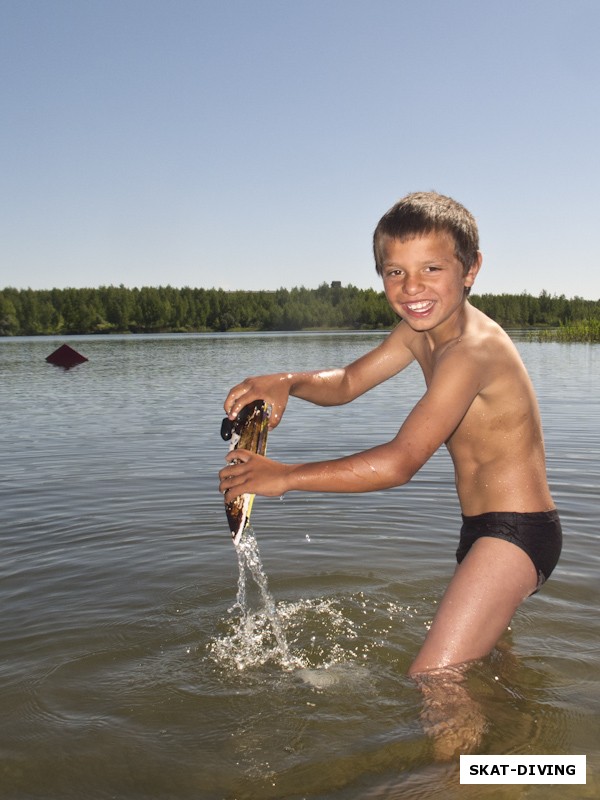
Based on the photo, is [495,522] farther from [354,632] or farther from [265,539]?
[265,539]

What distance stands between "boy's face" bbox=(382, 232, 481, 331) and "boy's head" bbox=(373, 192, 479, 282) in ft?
0.09

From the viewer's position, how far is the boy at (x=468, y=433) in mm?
3332

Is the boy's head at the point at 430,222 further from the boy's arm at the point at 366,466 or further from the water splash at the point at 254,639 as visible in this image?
the water splash at the point at 254,639

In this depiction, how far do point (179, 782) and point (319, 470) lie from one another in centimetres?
137

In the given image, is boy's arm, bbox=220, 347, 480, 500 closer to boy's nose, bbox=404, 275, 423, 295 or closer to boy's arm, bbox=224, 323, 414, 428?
boy's nose, bbox=404, 275, 423, 295

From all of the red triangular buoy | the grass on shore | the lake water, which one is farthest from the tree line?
the lake water

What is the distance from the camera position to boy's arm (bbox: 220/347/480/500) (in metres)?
3.10

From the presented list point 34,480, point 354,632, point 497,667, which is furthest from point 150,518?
point 497,667

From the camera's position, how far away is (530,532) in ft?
11.8

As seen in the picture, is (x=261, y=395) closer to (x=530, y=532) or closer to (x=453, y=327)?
(x=453, y=327)

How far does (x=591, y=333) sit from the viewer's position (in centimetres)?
4919

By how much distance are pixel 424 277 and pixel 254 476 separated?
1.22 m

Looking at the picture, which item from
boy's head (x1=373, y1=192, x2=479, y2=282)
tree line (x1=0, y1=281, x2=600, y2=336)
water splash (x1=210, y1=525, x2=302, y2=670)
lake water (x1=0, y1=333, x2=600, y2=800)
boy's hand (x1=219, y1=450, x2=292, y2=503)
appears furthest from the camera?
tree line (x1=0, y1=281, x2=600, y2=336)

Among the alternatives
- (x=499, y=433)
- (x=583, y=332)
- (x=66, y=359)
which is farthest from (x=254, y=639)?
(x=583, y=332)
